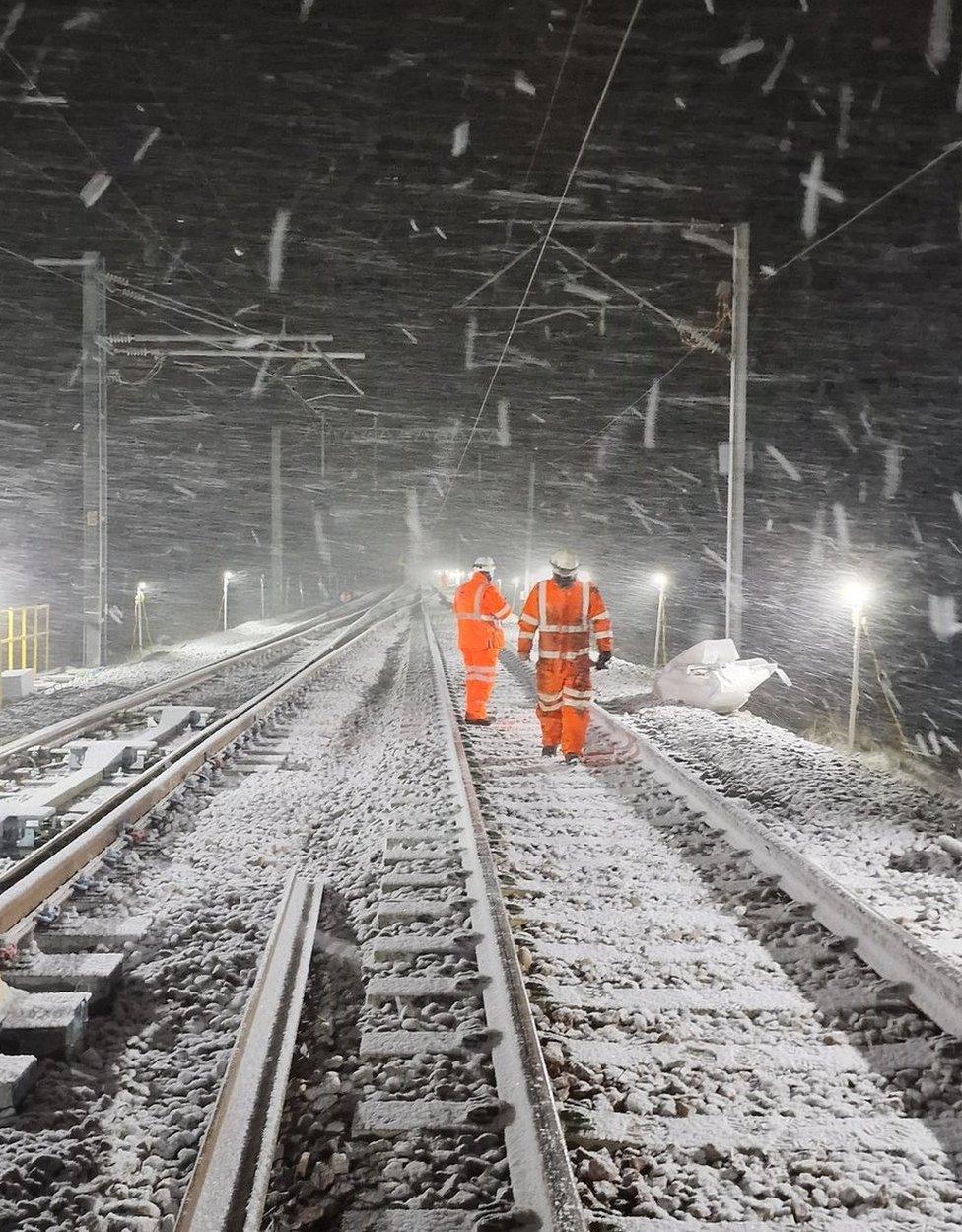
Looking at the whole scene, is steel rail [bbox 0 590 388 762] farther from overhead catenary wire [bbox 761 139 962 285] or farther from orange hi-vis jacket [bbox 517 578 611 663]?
overhead catenary wire [bbox 761 139 962 285]

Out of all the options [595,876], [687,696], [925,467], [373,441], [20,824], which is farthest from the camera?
[373,441]

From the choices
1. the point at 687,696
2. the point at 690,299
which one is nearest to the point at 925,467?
the point at 690,299

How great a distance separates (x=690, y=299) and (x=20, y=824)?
20309 mm

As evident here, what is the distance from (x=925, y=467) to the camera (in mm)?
29516

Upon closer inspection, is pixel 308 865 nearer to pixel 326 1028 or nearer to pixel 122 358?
pixel 326 1028

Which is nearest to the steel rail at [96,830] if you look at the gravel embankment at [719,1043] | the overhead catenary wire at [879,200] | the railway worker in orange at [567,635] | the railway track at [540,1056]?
the railway track at [540,1056]

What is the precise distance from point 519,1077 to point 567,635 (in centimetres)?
553

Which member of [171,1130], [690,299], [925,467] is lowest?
[171,1130]

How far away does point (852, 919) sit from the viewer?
423cm

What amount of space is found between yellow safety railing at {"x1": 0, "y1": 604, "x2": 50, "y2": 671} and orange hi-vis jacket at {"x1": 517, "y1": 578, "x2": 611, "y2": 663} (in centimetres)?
862

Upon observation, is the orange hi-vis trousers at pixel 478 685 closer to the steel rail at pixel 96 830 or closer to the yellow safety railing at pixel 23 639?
the steel rail at pixel 96 830

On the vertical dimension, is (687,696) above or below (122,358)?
below

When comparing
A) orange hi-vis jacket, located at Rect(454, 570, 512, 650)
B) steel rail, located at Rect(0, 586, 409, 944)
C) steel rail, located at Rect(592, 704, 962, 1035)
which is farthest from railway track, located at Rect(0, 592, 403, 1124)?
steel rail, located at Rect(592, 704, 962, 1035)

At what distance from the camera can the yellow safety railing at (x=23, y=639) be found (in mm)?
14461
